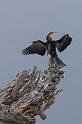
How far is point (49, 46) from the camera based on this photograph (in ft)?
36.8

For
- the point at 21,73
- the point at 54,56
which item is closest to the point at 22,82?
the point at 21,73

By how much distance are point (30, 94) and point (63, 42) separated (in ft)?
5.84

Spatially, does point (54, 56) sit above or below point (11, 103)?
above

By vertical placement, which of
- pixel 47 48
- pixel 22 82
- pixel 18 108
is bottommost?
pixel 18 108

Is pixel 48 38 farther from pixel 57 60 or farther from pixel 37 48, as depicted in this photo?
pixel 57 60

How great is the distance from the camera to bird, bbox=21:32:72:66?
440 inches

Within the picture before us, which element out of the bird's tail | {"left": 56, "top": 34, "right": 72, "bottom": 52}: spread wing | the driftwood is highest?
{"left": 56, "top": 34, "right": 72, "bottom": 52}: spread wing

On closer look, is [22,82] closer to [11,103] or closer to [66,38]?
[11,103]

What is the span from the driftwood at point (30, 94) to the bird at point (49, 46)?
1.57 feet

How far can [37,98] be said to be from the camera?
10.4 meters

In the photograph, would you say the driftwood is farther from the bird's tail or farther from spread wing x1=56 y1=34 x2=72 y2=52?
spread wing x1=56 y1=34 x2=72 y2=52

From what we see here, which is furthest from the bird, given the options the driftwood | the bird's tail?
the driftwood

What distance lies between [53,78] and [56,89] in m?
0.28

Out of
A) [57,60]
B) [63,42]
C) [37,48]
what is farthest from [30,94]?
[63,42]
